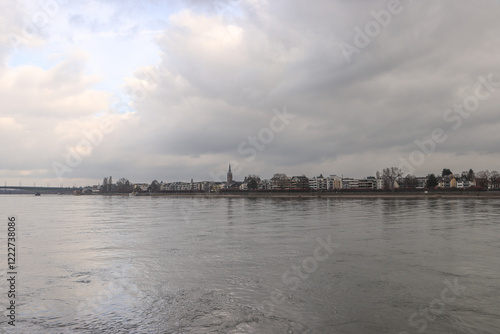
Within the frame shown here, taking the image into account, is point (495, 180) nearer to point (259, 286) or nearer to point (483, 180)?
point (483, 180)

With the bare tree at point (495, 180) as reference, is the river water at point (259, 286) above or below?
below

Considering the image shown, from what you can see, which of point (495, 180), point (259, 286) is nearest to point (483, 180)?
point (495, 180)

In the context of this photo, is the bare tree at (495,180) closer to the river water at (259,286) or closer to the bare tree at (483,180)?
the bare tree at (483,180)

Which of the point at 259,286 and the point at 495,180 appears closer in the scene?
the point at 259,286

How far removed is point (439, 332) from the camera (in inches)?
346

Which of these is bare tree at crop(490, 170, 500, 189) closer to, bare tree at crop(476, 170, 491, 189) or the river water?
bare tree at crop(476, 170, 491, 189)

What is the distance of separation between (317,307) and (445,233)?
20.1 metres

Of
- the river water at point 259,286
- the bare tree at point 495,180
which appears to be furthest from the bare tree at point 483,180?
the river water at point 259,286

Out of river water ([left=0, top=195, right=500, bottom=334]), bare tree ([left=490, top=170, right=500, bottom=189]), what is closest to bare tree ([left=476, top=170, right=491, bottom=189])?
bare tree ([left=490, top=170, right=500, bottom=189])

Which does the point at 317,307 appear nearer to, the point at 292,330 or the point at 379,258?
the point at 292,330

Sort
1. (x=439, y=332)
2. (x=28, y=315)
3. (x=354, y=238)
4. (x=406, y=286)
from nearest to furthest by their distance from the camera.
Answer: (x=439, y=332), (x=28, y=315), (x=406, y=286), (x=354, y=238)

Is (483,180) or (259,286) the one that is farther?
(483,180)

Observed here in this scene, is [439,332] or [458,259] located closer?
[439,332]

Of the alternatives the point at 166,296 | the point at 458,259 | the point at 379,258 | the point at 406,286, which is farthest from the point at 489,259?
the point at 166,296
